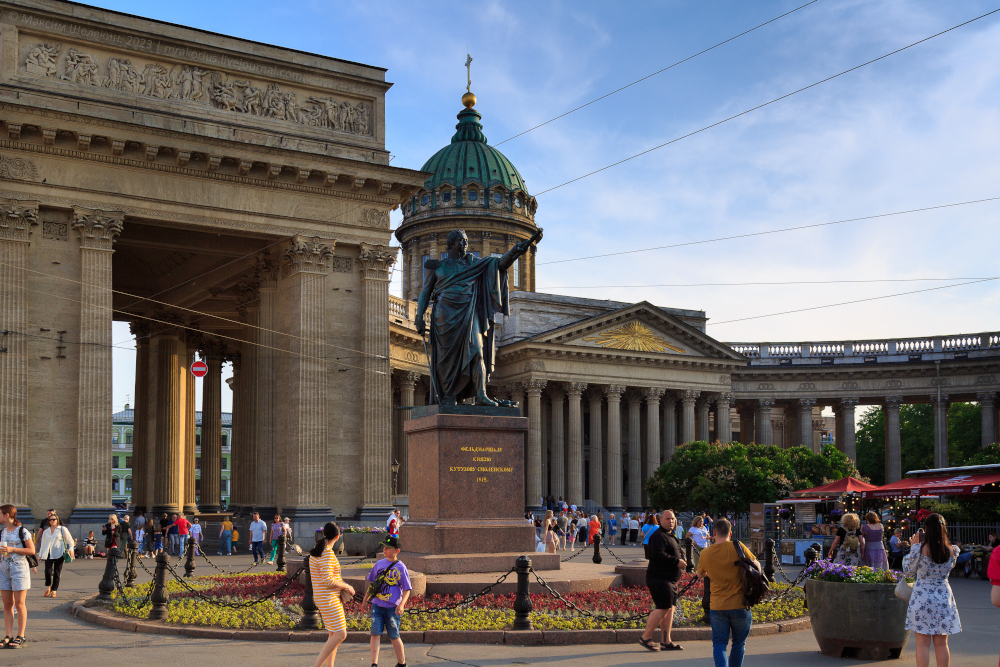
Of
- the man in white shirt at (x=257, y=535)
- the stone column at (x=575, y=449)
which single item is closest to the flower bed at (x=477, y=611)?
the man in white shirt at (x=257, y=535)

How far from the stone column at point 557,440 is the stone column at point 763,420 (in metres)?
16.5

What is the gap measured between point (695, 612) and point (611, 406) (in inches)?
2153

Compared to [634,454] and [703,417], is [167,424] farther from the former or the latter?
[703,417]

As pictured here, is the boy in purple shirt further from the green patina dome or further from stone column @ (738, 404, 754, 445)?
the green patina dome

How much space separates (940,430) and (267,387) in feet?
172

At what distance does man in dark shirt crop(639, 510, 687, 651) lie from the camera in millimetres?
12750

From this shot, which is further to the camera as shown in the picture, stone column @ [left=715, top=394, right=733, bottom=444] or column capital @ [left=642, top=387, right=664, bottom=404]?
stone column @ [left=715, top=394, right=733, bottom=444]

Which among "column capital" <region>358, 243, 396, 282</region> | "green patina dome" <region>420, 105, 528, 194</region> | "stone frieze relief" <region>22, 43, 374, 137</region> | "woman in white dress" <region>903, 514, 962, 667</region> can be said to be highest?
"green patina dome" <region>420, 105, 528, 194</region>

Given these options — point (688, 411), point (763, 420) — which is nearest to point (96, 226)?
point (688, 411)

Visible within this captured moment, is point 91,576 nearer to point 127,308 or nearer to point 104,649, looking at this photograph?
point 104,649

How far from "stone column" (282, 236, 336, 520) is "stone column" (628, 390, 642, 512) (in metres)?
38.0

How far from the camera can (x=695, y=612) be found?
1505 centimetres

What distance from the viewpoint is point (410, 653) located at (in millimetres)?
12367

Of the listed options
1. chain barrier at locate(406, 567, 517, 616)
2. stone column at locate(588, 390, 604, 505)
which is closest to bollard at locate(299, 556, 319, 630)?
chain barrier at locate(406, 567, 517, 616)
